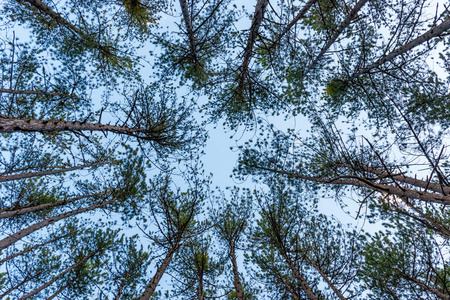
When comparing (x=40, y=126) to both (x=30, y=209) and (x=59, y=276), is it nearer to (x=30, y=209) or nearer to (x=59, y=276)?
(x=30, y=209)

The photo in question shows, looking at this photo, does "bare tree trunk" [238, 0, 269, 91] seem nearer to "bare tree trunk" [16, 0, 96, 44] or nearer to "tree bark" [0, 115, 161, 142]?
"tree bark" [0, 115, 161, 142]

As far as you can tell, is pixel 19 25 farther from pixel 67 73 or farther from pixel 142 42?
pixel 142 42

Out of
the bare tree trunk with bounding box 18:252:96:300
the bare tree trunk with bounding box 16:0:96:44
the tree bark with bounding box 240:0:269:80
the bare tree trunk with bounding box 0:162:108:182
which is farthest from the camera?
the bare tree trunk with bounding box 18:252:96:300

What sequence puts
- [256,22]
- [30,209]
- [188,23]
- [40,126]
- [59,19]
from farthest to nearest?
[30,209] → [59,19] → [188,23] → [256,22] → [40,126]

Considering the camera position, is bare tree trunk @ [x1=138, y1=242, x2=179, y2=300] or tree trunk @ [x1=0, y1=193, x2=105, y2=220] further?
tree trunk @ [x1=0, y1=193, x2=105, y2=220]

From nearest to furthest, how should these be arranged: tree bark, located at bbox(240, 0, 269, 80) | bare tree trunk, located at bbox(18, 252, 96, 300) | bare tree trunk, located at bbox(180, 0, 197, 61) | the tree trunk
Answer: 1. tree bark, located at bbox(240, 0, 269, 80)
2. bare tree trunk, located at bbox(180, 0, 197, 61)
3. the tree trunk
4. bare tree trunk, located at bbox(18, 252, 96, 300)

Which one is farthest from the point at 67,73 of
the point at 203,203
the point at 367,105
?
the point at 367,105

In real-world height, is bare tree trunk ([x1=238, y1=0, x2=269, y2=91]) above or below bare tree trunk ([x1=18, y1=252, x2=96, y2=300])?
above

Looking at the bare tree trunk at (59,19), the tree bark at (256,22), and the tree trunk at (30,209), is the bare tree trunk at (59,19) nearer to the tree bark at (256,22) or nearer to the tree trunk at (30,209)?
the tree bark at (256,22)

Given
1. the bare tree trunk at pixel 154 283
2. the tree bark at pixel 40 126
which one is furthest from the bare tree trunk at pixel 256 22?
the bare tree trunk at pixel 154 283

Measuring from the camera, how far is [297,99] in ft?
24.0

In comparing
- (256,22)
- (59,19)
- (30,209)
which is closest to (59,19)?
(59,19)

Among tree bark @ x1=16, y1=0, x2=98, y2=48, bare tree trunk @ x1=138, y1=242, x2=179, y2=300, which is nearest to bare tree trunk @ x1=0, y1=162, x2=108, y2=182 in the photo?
tree bark @ x1=16, y1=0, x2=98, y2=48

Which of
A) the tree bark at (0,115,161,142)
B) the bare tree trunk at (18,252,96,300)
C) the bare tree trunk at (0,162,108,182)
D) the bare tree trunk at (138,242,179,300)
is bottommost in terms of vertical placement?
the bare tree trunk at (138,242,179,300)
